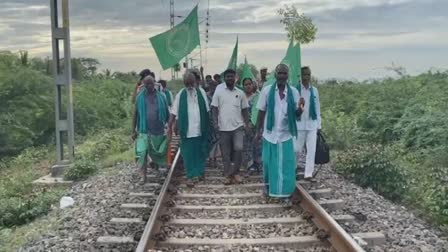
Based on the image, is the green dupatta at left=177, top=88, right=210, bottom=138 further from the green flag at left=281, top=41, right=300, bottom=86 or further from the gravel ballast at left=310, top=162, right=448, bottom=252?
the gravel ballast at left=310, top=162, right=448, bottom=252

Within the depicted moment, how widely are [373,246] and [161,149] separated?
4.69 meters

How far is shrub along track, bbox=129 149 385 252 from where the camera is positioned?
620 centimetres

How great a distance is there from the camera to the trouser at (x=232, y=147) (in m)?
9.65

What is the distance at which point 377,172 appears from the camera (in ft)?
33.1

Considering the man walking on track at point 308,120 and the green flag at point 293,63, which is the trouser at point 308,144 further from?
the green flag at point 293,63

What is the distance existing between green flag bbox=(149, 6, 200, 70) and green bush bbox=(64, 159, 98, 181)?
9.31 ft

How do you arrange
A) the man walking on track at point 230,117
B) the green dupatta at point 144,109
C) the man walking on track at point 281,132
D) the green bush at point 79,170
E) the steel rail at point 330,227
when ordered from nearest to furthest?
the steel rail at point 330,227
the man walking on track at point 281,132
the man walking on track at point 230,117
the green dupatta at point 144,109
the green bush at point 79,170

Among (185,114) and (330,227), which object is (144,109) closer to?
(185,114)

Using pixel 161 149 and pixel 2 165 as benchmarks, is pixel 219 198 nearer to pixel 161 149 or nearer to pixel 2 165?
pixel 161 149

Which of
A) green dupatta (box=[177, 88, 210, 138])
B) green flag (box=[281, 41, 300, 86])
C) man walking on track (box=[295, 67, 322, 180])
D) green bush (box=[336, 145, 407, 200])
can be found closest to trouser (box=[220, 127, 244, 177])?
green dupatta (box=[177, 88, 210, 138])

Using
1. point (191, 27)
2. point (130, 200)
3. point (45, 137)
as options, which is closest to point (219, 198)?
point (130, 200)

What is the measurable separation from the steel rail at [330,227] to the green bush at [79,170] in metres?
5.51

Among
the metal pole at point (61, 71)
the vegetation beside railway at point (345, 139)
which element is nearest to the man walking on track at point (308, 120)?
the vegetation beside railway at point (345, 139)

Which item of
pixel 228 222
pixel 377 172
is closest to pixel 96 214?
pixel 228 222
